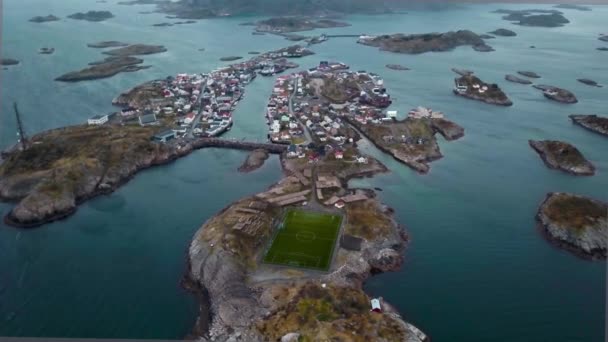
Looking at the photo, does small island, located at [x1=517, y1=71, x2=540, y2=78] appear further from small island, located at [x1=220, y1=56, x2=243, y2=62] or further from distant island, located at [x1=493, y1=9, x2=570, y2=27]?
distant island, located at [x1=493, y1=9, x2=570, y2=27]

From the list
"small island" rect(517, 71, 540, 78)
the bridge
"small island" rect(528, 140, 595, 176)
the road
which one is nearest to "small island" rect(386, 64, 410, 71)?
"small island" rect(517, 71, 540, 78)

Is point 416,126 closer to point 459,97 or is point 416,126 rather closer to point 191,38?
point 459,97

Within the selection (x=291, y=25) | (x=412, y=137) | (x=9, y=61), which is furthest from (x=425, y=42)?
(x=9, y=61)

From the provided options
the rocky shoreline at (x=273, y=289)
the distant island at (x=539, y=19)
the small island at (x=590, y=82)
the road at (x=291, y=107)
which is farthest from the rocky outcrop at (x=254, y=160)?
the distant island at (x=539, y=19)

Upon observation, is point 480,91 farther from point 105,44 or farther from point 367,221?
point 105,44

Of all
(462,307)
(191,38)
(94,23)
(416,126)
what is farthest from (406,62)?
(94,23)

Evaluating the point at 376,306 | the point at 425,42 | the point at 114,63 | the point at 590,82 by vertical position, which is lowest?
the point at 376,306
